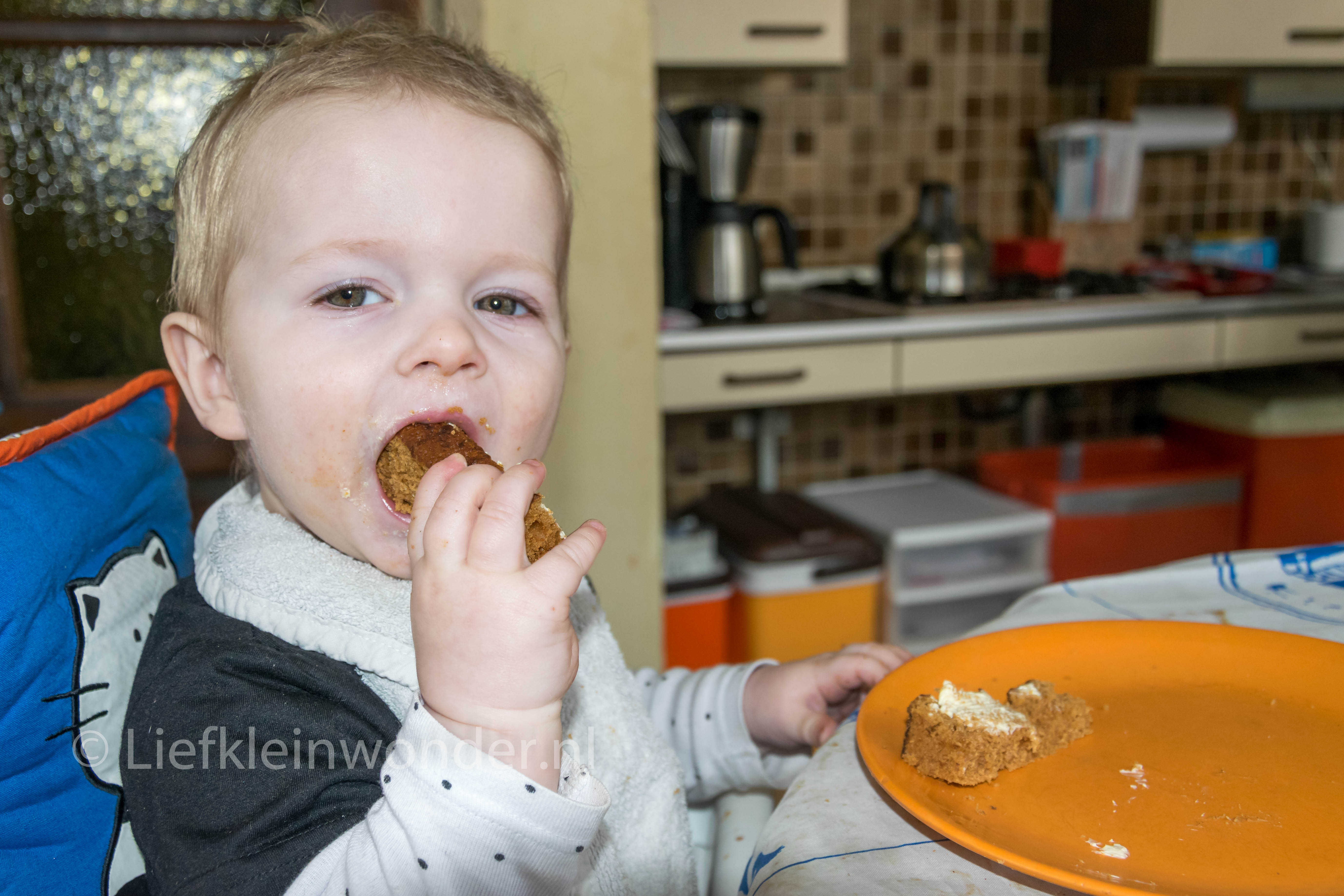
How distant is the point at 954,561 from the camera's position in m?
2.40

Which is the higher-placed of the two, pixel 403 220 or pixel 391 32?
pixel 391 32

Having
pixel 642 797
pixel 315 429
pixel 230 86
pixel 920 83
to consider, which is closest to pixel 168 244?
pixel 230 86

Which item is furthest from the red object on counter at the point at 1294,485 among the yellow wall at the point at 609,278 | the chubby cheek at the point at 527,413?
the chubby cheek at the point at 527,413

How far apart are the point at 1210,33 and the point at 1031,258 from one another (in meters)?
0.69

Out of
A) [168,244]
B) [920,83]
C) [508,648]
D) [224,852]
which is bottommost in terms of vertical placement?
[224,852]

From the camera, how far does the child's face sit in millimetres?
698

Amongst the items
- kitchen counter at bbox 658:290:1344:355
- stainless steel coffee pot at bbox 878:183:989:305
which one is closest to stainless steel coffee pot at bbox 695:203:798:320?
kitchen counter at bbox 658:290:1344:355

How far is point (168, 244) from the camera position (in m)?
1.79

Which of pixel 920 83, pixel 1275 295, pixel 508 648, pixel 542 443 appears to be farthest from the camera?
pixel 920 83

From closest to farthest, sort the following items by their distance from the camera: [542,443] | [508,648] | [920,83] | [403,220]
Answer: [508,648]
[403,220]
[542,443]
[920,83]

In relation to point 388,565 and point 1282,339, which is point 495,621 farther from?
point 1282,339

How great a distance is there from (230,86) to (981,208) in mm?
2531

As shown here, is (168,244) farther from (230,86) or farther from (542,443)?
(542,443)

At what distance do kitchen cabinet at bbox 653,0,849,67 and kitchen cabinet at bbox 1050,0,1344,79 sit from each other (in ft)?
2.61
